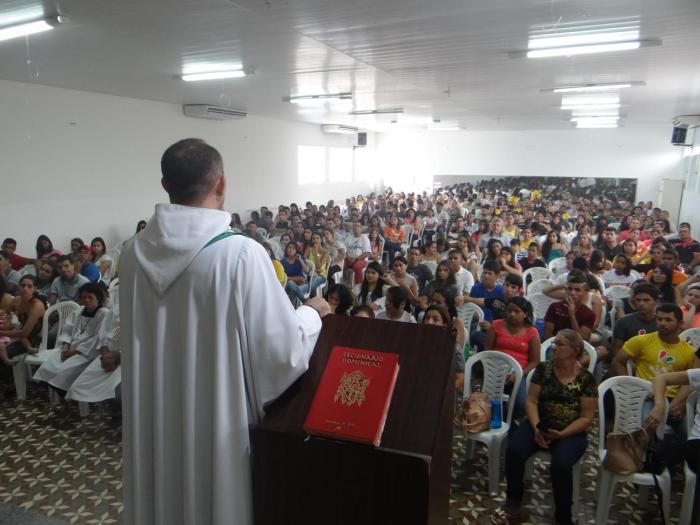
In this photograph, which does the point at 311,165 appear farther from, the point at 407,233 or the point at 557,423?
the point at 557,423

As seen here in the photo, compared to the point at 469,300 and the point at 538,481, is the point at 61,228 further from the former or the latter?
the point at 538,481

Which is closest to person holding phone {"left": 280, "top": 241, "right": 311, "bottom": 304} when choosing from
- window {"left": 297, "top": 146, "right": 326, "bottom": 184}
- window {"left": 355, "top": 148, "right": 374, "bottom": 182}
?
window {"left": 297, "top": 146, "right": 326, "bottom": 184}

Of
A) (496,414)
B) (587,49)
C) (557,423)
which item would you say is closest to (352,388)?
(557,423)

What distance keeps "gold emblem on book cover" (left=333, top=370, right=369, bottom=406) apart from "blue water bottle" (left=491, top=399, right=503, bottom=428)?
248cm

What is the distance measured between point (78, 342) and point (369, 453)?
402cm

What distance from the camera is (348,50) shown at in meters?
5.19

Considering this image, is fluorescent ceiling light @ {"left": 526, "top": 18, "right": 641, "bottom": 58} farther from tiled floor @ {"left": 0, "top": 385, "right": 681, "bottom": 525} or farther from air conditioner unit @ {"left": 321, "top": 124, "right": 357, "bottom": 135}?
air conditioner unit @ {"left": 321, "top": 124, "right": 357, "bottom": 135}

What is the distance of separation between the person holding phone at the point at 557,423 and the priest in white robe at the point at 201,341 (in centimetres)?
218

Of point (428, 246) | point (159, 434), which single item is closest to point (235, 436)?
point (159, 434)

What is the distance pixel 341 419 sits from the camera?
999 mm

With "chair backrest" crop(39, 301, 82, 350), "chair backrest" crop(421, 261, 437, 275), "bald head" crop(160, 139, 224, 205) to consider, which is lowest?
"chair backrest" crop(39, 301, 82, 350)

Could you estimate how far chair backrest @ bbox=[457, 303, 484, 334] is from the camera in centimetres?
490

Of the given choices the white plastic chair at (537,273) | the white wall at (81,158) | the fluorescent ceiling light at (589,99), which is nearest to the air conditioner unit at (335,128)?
the white wall at (81,158)

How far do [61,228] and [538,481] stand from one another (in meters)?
8.01
